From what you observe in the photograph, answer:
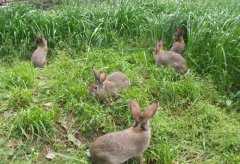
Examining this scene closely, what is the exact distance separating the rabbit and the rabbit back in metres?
0.96

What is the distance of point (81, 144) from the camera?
5.08m

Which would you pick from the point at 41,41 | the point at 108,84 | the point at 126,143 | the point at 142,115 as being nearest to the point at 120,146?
the point at 126,143

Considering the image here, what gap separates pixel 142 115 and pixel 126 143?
286mm

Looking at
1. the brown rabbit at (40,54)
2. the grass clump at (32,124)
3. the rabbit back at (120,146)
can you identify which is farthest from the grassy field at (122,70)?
the rabbit back at (120,146)

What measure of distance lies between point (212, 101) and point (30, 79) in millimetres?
2131

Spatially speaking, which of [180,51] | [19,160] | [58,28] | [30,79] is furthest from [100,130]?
[58,28]

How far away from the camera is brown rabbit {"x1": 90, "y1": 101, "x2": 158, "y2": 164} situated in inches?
177

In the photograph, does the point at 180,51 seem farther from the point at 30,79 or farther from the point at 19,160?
the point at 19,160

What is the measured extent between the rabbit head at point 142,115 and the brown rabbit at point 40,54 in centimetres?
230

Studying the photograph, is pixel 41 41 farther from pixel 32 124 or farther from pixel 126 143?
pixel 126 143

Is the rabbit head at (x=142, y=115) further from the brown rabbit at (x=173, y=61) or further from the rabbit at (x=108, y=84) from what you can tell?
the brown rabbit at (x=173, y=61)

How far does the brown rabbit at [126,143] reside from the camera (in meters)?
4.51

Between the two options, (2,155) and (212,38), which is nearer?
(2,155)

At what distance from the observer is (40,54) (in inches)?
262
